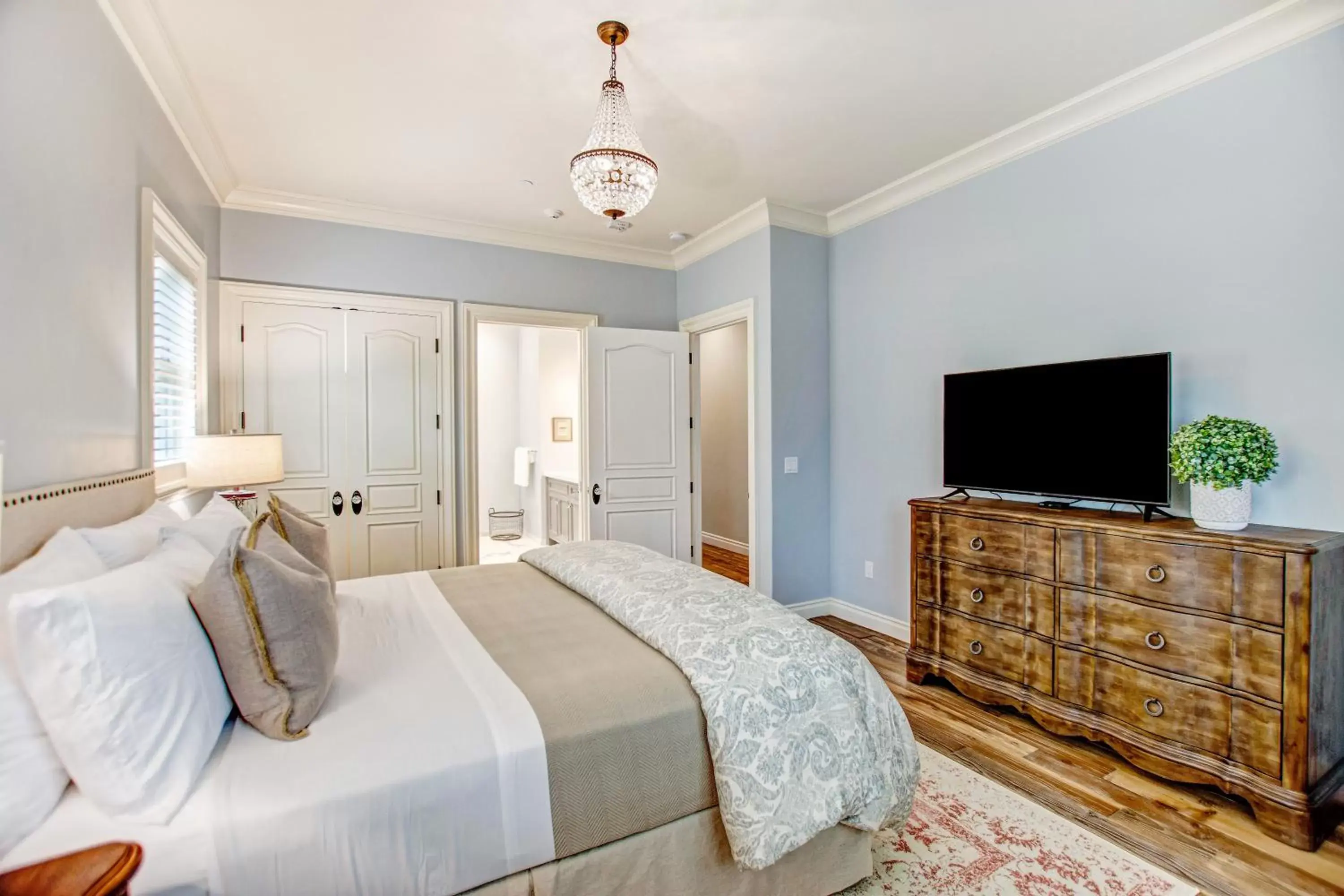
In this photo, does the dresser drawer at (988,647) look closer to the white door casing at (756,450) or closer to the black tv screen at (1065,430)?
A: the black tv screen at (1065,430)

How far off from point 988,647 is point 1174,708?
707mm

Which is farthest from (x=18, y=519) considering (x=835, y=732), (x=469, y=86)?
(x=469, y=86)

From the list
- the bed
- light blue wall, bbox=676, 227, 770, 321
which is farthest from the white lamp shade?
light blue wall, bbox=676, 227, 770, 321

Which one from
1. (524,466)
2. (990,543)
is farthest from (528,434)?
(990,543)

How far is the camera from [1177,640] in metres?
2.21

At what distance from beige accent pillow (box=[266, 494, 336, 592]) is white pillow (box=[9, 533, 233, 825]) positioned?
704mm

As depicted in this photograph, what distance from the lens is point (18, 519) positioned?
142 cm

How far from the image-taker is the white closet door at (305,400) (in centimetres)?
378

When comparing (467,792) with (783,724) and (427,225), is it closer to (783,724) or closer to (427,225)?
(783,724)

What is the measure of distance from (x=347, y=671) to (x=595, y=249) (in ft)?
12.4

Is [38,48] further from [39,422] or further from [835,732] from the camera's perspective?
[835,732]

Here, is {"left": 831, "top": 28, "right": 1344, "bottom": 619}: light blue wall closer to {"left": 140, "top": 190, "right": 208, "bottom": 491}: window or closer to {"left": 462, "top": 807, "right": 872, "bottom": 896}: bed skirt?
{"left": 462, "top": 807, "right": 872, "bottom": 896}: bed skirt

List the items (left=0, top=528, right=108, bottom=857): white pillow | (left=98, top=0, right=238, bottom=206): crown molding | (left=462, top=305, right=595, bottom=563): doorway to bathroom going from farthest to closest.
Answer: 1. (left=462, top=305, right=595, bottom=563): doorway to bathroom
2. (left=98, top=0, right=238, bottom=206): crown molding
3. (left=0, top=528, right=108, bottom=857): white pillow

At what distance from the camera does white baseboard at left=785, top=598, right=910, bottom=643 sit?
12.3 ft
